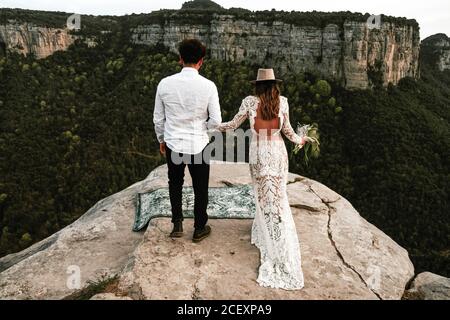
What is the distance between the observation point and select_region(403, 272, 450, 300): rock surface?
187 inches

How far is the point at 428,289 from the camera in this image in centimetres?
492

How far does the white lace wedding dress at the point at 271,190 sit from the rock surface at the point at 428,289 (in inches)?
60.3

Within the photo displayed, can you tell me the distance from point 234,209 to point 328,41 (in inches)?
1446

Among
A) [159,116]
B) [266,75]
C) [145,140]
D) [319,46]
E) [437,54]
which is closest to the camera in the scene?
[266,75]

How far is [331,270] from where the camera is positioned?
459cm

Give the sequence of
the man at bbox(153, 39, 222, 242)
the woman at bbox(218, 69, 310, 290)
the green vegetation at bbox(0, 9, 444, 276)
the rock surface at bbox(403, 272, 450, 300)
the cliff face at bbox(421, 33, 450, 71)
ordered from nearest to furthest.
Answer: the man at bbox(153, 39, 222, 242) → the woman at bbox(218, 69, 310, 290) → the rock surface at bbox(403, 272, 450, 300) → the green vegetation at bbox(0, 9, 444, 276) → the cliff face at bbox(421, 33, 450, 71)

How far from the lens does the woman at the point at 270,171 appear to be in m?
4.42

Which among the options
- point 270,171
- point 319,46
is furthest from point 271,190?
point 319,46

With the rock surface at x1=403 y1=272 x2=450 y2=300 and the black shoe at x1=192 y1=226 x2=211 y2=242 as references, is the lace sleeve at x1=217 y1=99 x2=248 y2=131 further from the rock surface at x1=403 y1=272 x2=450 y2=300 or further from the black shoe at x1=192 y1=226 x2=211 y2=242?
the rock surface at x1=403 y1=272 x2=450 y2=300

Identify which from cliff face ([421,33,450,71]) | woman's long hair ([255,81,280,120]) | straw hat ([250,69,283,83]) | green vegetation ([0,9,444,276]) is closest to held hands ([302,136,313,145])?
woman's long hair ([255,81,280,120])

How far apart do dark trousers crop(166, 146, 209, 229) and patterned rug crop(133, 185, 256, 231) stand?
0.82 meters

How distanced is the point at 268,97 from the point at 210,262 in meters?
1.94

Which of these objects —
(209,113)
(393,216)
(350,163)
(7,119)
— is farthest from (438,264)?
(7,119)

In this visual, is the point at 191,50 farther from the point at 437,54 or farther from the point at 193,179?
the point at 437,54
